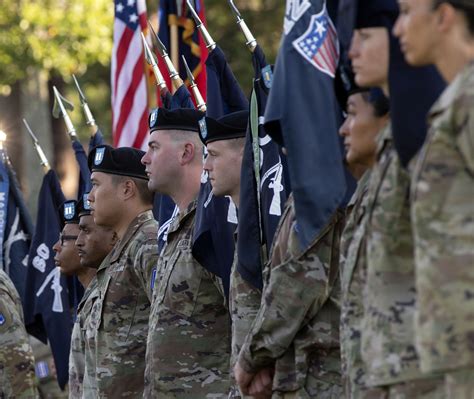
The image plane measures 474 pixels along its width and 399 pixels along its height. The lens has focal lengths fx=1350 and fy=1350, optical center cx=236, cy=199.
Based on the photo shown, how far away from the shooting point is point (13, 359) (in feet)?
28.6

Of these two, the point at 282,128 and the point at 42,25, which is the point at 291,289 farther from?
the point at 42,25

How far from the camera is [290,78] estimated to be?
5.55m

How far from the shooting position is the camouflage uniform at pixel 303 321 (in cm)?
547

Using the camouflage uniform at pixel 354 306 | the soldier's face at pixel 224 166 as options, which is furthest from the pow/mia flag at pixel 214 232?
the camouflage uniform at pixel 354 306

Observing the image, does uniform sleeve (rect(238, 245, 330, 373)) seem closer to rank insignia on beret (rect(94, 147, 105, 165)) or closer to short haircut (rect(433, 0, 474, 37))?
short haircut (rect(433, 0, 474, 37))

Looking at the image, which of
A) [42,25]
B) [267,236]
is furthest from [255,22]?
[267,236]

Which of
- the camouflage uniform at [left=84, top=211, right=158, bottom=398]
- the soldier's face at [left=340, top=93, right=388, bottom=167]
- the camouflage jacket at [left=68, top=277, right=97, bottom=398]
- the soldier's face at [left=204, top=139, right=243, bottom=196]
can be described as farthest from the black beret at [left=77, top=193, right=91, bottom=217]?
the soldier's face at [left=340, top=93, right=388, bottom=167]

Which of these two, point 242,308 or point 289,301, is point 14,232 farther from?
point 289,301

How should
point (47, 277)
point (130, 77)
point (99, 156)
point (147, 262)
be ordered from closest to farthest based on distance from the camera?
point (147, 262)
point (99, 156)
point (47, 277)
point (130, 77)

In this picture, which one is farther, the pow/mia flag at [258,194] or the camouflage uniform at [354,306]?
the pow/mia flag at [258,194]

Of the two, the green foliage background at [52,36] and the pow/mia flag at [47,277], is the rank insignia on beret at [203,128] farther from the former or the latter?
the green foliage background at [52,36]

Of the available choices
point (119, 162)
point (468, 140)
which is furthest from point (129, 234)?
point (468, 140)

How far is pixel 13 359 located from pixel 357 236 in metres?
4.66

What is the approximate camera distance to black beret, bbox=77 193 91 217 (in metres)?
9.26
